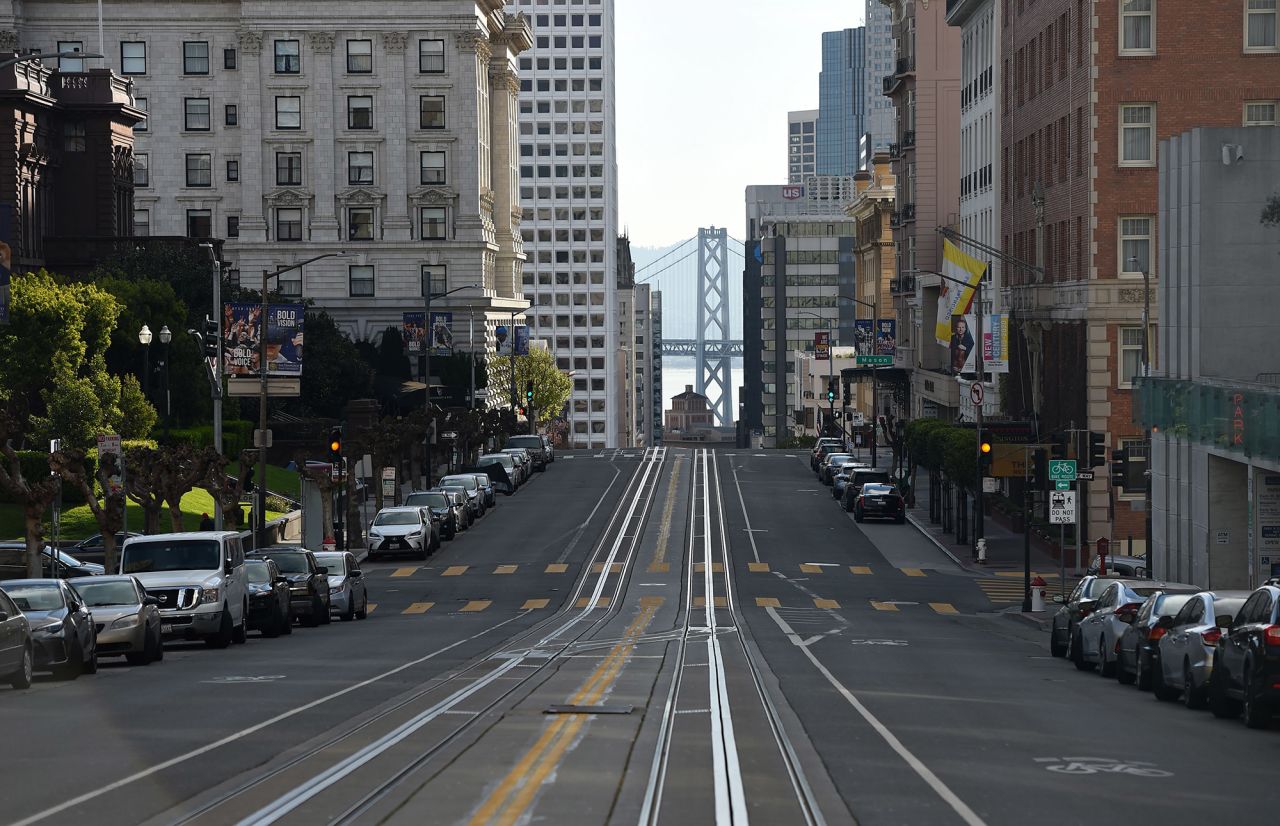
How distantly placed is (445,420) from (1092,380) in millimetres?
37644

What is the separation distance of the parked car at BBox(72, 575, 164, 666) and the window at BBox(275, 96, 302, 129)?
10413cm

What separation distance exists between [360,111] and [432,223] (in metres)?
9.27

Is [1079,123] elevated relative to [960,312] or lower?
elevated

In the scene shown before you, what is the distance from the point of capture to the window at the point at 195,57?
130 metres

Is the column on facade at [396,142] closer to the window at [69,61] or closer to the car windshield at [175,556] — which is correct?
the window at [69,61]

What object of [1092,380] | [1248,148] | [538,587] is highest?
[1248,148]

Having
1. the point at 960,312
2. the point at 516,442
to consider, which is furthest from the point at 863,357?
the point at 960,312

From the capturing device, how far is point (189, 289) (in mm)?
92312

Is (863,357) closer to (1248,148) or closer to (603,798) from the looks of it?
(1248,148)

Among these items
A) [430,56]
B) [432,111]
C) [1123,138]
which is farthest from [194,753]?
[430,56]

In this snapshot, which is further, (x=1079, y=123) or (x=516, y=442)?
(x=516, y=442)

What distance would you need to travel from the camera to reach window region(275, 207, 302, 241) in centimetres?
13175

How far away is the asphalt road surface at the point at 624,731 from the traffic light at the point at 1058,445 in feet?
40.6

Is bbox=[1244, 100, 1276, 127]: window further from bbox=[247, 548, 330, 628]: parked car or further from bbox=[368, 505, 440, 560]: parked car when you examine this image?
bbox=[247, 548, 330, 628]: parked car
